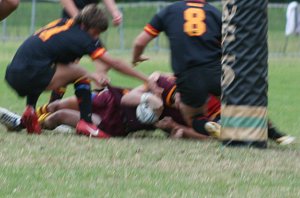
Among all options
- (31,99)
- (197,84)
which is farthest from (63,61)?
(197,84)

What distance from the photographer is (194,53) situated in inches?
300

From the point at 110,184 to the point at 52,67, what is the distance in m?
2.44

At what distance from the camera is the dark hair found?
740 centimetres

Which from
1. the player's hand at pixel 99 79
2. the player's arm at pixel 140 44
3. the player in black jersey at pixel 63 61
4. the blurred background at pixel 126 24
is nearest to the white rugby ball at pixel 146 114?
the player in black jersey at pixel 63 61

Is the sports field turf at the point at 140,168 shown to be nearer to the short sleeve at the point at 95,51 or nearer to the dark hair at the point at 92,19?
the short sleeve at the point at 95,51

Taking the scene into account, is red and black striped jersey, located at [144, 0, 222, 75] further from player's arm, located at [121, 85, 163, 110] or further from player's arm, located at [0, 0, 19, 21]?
player's arm, located at [0, 0, 19, 21]

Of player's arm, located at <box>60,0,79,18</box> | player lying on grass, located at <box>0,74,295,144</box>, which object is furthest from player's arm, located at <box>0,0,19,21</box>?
player's arm, located at <box>60,0,79,18</box>

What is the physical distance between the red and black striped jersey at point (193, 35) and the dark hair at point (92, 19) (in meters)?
0.64

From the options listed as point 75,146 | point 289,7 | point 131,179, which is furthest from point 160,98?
point 289,7

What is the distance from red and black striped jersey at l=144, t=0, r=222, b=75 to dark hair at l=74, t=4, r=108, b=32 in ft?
2.11

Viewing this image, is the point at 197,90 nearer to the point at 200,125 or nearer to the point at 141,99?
the point at 200,125

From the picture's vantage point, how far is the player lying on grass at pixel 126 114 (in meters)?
7.74

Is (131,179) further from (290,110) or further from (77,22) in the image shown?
(290,110)

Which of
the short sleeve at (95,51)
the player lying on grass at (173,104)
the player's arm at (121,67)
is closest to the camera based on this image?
the short sleeve at (95,51)
